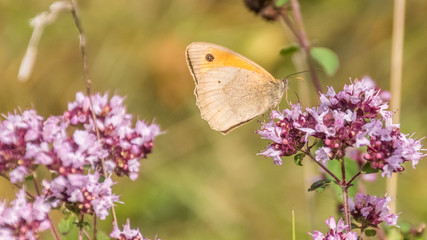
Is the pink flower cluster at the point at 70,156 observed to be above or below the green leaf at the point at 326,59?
below

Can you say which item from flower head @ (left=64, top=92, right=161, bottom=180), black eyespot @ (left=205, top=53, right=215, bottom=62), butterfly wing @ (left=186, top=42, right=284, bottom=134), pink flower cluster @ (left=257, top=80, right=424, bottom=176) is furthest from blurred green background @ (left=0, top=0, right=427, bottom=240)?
pink flower cluster @ (left=257, top=80, right=424, bottom=176)

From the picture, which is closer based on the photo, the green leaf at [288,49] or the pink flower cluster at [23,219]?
the pink flower cluster at [23,219]

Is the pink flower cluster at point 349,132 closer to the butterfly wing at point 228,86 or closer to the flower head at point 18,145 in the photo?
the butterfly wing at point 228,86

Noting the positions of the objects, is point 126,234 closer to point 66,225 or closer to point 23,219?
point 66,225

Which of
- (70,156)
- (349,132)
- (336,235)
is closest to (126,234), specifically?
(70,156)

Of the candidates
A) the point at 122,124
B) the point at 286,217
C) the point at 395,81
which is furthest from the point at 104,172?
the point at 286,217

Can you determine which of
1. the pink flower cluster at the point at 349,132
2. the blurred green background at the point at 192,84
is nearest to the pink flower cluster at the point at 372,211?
the pink flower cluster at the point at 349,132

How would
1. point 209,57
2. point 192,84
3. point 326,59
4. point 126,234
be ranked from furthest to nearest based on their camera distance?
point 192,84
point 326,59
point 209,57
point 126,234
